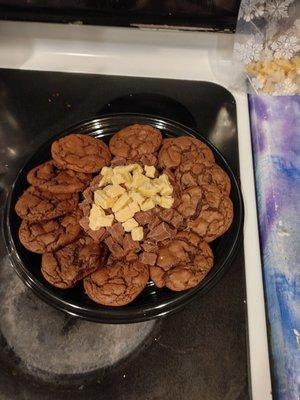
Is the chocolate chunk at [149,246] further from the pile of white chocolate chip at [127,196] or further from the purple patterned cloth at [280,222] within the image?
the purple patterned cloth at [280,222]

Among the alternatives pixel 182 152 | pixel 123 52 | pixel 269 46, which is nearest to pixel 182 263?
pixel 182 152

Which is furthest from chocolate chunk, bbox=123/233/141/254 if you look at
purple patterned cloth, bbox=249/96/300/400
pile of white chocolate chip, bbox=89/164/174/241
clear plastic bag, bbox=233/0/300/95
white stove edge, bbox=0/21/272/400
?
clear plastic bag, bbox=233/0/300/95

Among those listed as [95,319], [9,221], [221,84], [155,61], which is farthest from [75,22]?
[95,319]

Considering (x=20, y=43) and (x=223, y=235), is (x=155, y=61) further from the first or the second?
(x=223, y=235)

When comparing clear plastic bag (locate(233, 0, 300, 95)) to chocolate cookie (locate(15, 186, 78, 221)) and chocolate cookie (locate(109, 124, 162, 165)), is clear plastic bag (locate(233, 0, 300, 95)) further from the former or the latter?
chocolate cookie (locate(15, 186, 78, 221))

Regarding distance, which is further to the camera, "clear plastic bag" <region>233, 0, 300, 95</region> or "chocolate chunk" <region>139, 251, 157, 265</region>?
"clear plastic bag" <region>233, 0, 300, 95</region>

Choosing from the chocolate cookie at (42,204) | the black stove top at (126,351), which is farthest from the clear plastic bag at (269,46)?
the chocolate cookie at (42,204)
